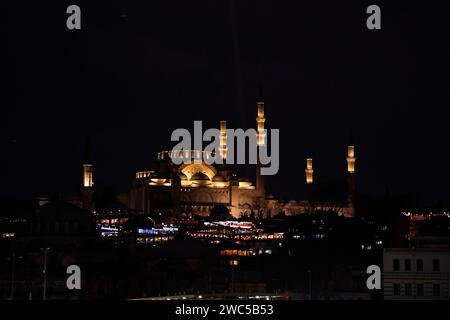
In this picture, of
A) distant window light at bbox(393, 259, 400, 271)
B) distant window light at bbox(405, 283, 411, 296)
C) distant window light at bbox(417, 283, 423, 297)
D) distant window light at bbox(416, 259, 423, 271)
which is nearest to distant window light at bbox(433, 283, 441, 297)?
distant window light at bbox(417, 283, 423, 297)

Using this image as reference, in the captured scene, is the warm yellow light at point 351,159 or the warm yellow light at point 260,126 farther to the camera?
the warm yellow light at point 351,159

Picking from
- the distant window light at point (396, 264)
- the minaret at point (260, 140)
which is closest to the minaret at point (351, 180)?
the minaret at point (260, 140)

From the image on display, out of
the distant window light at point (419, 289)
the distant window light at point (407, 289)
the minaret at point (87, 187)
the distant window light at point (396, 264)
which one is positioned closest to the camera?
the distant window light at point (419, 289)

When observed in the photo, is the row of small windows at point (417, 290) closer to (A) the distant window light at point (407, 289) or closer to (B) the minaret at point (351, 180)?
(A) the distant window light at point (407, 289)

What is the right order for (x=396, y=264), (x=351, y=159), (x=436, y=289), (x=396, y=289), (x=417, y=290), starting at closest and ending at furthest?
(x=436, y=289) → (x=417, y=290) → (x=396, y=289) → (x=396, y=264) → (x=351, y=159)

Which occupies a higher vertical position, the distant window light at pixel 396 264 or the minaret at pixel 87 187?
the minaret at pixel 87 187

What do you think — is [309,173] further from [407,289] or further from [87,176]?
[407,289]

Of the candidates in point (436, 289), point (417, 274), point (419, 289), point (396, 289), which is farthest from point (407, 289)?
point (436, 289)
